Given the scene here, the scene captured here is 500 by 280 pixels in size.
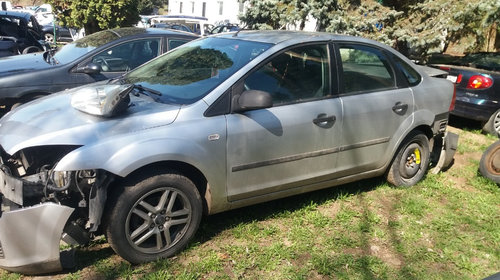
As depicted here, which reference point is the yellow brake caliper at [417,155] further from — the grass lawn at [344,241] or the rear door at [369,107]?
the rear door at [369,107]

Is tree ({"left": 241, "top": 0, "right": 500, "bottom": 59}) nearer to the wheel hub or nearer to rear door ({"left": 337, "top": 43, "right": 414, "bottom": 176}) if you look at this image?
rear door ({"left": 337, "top": 43, "right": 414, "bottom": 176})

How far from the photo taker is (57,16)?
10859 mm

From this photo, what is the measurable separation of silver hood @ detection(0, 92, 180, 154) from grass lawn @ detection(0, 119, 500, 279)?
0.93 metres

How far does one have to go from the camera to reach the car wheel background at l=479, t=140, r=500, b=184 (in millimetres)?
4781

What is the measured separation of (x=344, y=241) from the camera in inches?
136

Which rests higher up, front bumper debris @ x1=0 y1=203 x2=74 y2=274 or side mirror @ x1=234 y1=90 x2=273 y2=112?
side mirror @ x1=234 y1=90 x2=273 y2=112

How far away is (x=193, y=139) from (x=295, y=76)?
44.0 inches

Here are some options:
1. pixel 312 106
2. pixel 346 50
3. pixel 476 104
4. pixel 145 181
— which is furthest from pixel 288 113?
pixel 476 104

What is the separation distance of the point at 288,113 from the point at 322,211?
3.80ft

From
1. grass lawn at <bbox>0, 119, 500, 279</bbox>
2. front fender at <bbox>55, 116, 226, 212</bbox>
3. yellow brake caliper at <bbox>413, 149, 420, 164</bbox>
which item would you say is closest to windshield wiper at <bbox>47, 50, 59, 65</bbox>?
grass lawn at <bbox>0, 119, 500, 279</bbox>

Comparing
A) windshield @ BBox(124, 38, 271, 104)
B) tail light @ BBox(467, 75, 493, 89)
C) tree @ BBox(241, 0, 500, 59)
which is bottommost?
tail light @ BBox(467, 75, 493, 89)

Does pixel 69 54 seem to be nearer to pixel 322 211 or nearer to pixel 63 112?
pixel 63 112

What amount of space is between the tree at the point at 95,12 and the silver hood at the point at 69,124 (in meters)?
7.69

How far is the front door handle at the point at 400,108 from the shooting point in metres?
4.02
